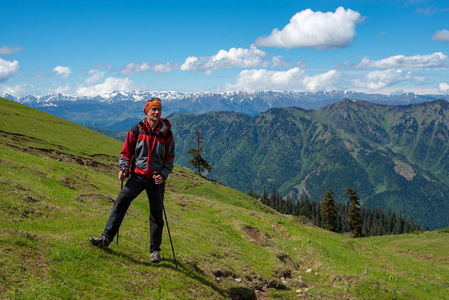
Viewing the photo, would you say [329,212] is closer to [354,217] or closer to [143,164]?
[354,217]

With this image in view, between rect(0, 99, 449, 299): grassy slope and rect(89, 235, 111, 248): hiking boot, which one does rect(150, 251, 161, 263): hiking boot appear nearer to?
rect(0, 99, 449, 299): grassy slope

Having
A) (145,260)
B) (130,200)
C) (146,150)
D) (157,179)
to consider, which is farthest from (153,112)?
(145,260)

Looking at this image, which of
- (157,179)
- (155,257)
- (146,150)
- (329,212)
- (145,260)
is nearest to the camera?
(157,179)

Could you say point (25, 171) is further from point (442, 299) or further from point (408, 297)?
point (442, 299)

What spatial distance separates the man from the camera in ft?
34.8

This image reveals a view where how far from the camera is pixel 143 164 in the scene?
1062 cm

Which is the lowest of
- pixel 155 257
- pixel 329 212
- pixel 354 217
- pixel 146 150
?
pixel 329 212

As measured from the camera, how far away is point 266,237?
24203 mm

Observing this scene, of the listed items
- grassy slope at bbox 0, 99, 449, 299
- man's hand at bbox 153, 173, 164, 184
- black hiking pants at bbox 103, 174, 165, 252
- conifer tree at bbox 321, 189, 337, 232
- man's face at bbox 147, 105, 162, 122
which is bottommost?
conifer tree at bbox 321, 189, 337, 232

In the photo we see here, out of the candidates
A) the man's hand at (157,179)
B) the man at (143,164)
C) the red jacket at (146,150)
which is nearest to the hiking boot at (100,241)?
the man at (143,164)

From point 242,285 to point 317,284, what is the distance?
585 centimetres

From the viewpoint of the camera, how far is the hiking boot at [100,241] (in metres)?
10.5

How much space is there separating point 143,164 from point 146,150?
504mm

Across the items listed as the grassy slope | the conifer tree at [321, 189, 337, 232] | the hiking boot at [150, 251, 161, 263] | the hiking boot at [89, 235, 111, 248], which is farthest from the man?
the conifer tree at [321, 189, 337, 232]
